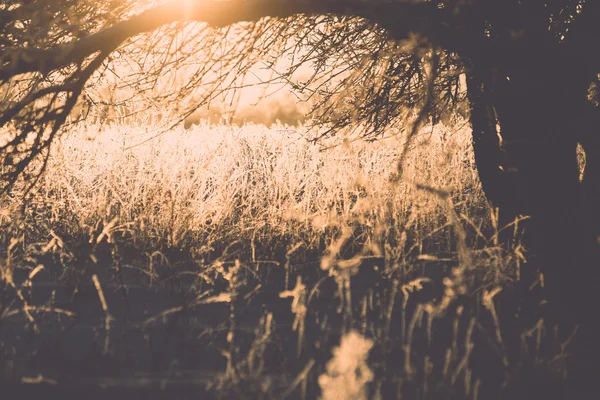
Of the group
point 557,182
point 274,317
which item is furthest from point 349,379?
point 557,182

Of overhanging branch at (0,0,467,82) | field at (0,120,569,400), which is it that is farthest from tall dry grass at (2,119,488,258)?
overhanging branch at (0,0,467,82)

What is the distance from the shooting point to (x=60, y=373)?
9.34 ft

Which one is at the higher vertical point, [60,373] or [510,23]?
[510,23]

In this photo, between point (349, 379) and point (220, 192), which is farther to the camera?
point (220, 192)

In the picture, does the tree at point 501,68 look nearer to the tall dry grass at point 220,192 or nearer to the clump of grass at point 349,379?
the tall dry grass at point 220,192

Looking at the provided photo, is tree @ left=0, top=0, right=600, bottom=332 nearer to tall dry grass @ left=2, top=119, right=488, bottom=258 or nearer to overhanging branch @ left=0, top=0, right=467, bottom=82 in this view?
overhanging branch @ left=0, top=0, right=467, bottom=82

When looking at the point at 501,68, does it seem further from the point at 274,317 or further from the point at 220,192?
the point at 220,192

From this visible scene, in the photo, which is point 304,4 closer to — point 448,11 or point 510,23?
point 448,11

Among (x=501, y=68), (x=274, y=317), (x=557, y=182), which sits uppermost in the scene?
(x=501, y=68)

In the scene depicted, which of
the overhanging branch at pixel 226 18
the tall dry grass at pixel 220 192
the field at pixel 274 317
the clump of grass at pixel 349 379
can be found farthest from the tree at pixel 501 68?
the clump of grass at pixel 349 379

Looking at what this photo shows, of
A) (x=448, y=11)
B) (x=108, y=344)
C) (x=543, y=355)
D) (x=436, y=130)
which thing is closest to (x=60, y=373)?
(x=108, y=344)

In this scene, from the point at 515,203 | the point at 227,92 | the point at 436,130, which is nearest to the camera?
the point at 227,92

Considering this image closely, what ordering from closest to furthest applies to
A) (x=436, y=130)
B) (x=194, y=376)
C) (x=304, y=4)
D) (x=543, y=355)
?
(x=194, y=376)
(x=543, y=355)
(x=304, y=4)
(x=436, y=130)

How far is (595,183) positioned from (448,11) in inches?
63.2
